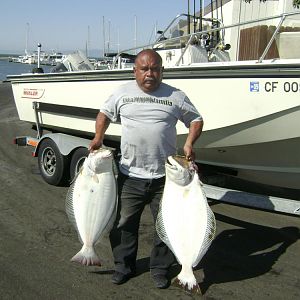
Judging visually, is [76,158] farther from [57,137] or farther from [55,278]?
[55,278]

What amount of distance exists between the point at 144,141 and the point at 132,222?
26.7 inches

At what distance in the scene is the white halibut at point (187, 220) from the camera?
336cm

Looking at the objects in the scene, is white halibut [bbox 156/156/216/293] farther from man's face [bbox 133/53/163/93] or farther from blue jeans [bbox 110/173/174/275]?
man's face [bbox 133/53/163/93]

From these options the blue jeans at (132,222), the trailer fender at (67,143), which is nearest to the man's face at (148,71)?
the blue jeans at (132,222)


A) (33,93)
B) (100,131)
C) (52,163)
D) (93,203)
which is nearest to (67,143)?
(52,163)

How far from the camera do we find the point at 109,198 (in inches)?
142

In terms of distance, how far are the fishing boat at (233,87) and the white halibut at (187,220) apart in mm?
1739

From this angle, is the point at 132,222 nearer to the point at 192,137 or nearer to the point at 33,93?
the point at 192,137

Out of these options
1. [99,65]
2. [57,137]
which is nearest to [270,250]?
[57,137]

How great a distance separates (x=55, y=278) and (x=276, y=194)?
386cm

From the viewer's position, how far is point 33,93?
7.89 m

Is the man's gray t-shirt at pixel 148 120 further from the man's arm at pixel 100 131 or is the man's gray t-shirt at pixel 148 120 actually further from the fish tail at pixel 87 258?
the fish tail at pixel 87 258

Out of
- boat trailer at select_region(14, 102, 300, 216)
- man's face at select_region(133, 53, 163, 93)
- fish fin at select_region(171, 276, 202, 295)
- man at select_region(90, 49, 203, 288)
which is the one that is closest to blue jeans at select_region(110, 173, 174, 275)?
man at select_region(90, 49, 203, 288)

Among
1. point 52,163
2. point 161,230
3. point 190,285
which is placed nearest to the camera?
point 190,285
